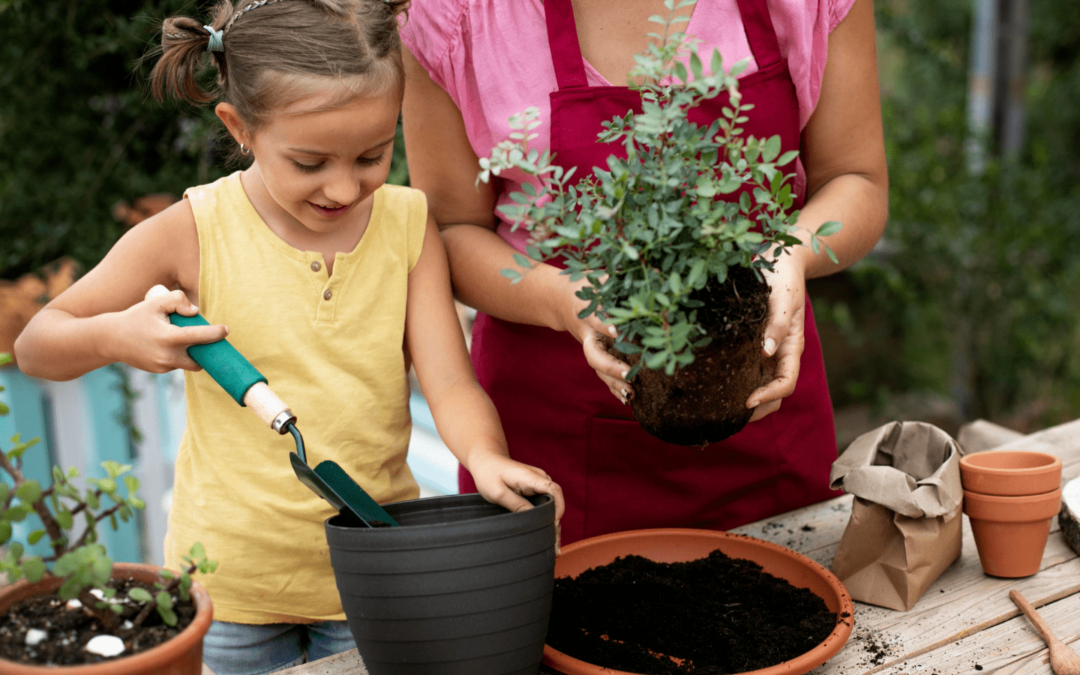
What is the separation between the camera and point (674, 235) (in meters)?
0.93

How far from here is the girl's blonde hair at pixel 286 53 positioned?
1158 millimetres

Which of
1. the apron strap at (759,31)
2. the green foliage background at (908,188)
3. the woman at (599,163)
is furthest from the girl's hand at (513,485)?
the green foliage background at (908,188)

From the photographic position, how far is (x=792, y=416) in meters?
1.57

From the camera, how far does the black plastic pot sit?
898mm

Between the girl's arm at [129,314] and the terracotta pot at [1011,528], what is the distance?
38.6 inches

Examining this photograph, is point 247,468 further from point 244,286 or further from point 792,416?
point 792,416

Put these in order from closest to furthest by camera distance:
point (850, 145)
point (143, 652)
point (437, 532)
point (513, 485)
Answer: point (143, 652) < point (437, 532) < point (513, 485) < point (850, 145)

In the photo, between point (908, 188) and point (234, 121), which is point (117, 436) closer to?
point (234, 121)

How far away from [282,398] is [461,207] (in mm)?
413

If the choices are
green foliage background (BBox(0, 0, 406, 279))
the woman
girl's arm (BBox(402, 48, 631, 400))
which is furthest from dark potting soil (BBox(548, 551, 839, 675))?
green foliage background (BBox(0, 0, 406, 279))

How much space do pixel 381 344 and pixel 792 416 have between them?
2.25 feet

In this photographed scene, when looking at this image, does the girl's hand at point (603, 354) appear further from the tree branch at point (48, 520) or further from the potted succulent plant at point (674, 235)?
the tree branch at point (48, 520)

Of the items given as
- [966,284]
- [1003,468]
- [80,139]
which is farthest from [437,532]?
[966,284]

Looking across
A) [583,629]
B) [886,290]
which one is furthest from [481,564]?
[886,290]
